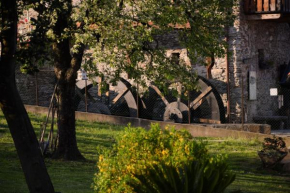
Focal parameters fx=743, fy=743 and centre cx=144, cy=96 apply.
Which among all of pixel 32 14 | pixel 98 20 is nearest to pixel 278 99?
pixel 32 14

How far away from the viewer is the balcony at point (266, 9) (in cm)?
2995

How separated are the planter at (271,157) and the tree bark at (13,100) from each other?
8782 millimetres

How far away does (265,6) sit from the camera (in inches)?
1184

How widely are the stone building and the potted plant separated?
9.77 m

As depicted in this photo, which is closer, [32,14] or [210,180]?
[210,180]

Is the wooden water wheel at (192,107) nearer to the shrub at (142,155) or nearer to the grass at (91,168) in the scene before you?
the grass at (91,168)

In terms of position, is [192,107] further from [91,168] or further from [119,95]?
[91,168]

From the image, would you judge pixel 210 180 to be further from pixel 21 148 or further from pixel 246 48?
pixel 246 48

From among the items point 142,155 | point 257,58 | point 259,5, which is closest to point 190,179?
point 142,155

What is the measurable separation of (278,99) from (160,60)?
14.2m

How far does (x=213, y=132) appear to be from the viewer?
24625 mm

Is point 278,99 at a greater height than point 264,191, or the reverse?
point 278,99

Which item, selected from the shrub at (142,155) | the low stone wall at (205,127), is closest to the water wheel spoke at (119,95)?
the low stone wall at (205,127)

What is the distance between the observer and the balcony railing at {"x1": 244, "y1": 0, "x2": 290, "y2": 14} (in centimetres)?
2992
